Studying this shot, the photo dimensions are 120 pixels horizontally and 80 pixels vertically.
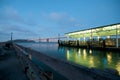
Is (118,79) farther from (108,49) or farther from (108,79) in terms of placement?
(108,49)

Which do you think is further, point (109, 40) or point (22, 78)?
point (109, 40)

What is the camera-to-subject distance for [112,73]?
1072mm

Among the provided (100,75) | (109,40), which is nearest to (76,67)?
(100,75)

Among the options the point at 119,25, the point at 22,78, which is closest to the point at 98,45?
the point at 119,25

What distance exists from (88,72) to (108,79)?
0.24 metres

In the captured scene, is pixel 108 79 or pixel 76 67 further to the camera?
Result: pixel 76 67

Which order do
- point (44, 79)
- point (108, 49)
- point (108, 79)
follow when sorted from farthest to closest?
point (108, 49)
point (44, 79)
point (108, 79)

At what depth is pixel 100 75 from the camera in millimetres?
1001

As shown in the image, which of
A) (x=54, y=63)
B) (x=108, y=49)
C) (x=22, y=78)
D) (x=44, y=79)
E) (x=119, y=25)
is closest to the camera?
(x=54, y=63)

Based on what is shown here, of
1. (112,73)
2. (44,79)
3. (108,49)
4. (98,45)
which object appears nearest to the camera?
(112,73)

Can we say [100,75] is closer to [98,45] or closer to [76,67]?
[76,67]

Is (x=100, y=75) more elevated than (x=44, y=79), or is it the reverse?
(x=100, y=75)

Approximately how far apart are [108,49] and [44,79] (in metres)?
30.5

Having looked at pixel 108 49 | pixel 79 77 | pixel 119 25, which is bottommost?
pixel 108 49
